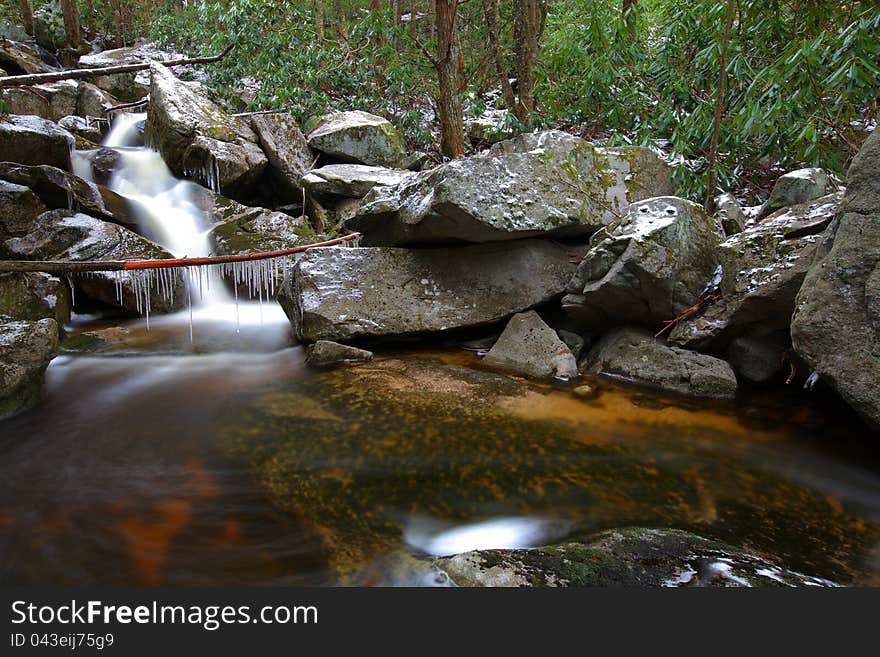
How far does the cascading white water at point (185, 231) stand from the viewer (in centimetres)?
735

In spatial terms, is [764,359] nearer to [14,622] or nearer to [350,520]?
[350,520]

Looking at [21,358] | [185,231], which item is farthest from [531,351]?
[185,231]

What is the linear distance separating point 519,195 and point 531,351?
155 cm

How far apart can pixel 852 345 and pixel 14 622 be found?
435cm

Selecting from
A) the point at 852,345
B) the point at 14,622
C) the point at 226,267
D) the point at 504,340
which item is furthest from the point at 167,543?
the point at 226,267

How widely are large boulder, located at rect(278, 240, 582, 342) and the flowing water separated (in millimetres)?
551

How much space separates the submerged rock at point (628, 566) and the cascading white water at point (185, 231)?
5.16 meters

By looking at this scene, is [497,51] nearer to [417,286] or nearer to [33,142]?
[417,286]

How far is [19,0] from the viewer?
1736 centimetres

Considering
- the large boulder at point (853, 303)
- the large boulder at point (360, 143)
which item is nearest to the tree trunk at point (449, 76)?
the large boulder at point (360, 143)

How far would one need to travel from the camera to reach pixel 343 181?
919 cm

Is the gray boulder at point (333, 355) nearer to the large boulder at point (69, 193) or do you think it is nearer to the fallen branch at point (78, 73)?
the fallen branch at point (78, 73)

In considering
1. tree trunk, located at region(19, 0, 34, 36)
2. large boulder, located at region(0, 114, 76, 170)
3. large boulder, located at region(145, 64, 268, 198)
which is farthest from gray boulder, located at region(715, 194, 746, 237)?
tree trunk, located at region(19, 0, 34, 36)

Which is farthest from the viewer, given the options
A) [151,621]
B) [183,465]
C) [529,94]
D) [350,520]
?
[529,94]
